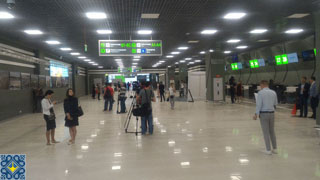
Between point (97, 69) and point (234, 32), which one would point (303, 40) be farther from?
point (97, 69)

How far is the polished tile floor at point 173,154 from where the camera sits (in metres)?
4.53

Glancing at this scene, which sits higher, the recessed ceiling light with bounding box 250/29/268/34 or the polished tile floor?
the recessed ceiling light with bounding box 250/29/268/34

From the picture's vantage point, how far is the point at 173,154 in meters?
5.69

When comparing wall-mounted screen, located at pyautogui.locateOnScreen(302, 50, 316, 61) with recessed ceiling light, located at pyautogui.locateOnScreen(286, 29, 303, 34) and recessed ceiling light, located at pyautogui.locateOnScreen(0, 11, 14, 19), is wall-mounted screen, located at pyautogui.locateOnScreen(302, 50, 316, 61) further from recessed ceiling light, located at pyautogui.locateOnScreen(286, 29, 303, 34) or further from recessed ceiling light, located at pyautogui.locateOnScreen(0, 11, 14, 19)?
recessed ceiling light, located at pyautogui.locateOnScreen(0, 11, 14, 19)

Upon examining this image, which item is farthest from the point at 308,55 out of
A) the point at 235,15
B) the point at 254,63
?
the point at 235,15

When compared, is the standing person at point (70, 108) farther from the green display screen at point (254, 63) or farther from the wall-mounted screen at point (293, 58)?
the green display screen at point (254, 63)

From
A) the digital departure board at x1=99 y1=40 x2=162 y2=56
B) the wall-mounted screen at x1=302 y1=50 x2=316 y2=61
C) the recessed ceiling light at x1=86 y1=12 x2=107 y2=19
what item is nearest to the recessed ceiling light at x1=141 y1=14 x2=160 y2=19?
the recessed ceiling light at x1=86 y1=12 x2=107 y2=19

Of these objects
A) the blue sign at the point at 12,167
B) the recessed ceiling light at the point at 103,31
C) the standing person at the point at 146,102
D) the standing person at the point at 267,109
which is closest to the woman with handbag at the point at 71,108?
the standing person at the point at 146,102

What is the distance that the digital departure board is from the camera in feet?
36.2

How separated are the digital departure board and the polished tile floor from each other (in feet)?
11.7

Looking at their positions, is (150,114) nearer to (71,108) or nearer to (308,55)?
(71,108)

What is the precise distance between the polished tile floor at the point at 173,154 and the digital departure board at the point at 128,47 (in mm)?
3558

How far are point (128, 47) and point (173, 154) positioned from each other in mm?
6535

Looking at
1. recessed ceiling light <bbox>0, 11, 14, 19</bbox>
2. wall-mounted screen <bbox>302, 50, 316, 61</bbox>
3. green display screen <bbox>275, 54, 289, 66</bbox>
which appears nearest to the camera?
recessed ceiling light <bbox>0, 11, 14, 19</bbox>
